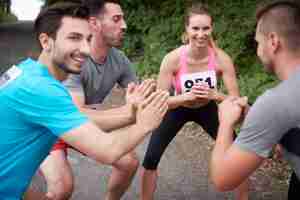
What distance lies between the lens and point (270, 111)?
246 centimetres

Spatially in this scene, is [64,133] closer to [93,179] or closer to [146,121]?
[146,121]

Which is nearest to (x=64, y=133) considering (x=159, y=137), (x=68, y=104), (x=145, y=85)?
(x=68, y=104)

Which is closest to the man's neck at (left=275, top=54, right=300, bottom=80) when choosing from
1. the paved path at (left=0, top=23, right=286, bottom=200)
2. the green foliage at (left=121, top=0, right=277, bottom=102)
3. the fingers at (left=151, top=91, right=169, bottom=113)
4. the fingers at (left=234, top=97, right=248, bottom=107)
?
the fingers at (left=234, top=97, right=248, bottom=107)

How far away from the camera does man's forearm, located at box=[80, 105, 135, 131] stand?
341 cm

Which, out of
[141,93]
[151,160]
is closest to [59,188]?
[141,93]

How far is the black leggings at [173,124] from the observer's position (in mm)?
4516

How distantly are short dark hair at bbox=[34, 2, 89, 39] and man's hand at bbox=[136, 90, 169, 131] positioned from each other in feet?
2.19

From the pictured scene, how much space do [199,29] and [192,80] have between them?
45 centimetres

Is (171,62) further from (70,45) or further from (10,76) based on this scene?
(10,76)

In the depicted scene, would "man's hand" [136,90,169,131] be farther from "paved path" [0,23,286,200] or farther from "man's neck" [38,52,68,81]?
"paved path" [0,23,286,200]

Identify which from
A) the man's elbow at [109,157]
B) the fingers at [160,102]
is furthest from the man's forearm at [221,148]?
the man's elbow at [109,157]

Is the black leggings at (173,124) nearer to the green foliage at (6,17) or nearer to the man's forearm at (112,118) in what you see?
the man's forearm at (112,118)

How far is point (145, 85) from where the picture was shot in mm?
3174

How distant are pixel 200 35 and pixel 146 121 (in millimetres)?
1861
